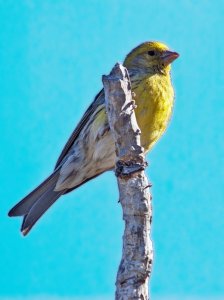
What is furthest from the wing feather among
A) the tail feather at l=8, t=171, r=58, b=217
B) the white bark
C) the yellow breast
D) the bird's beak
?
the white bark

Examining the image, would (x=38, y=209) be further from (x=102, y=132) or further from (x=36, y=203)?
(x=102, y=132)

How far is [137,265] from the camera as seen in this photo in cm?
306

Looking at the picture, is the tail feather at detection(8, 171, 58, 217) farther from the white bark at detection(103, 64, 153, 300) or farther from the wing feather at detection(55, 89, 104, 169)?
the white bark at detection(103, 64, 153, 300)

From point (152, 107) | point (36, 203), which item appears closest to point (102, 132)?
point (152, 107)

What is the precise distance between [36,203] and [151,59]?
1.40 meters

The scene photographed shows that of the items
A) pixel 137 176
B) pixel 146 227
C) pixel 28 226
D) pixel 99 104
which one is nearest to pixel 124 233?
pixel 146 227

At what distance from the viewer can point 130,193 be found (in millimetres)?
3264

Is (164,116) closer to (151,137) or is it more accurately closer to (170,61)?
(151,137)

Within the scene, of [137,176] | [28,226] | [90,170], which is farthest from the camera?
[90,170]

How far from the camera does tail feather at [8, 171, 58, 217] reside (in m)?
Result: 5.49

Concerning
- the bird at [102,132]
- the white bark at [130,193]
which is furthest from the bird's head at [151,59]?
the white bark at [130,193]

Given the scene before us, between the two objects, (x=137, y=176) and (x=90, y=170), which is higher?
(x=90, y=170)

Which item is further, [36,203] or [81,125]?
[81,125]

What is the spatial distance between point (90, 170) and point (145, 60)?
3.14 feet
